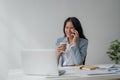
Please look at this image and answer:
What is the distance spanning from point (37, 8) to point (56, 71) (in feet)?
6.19

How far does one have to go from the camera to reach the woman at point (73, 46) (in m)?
3.04

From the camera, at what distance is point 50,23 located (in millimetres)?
3648

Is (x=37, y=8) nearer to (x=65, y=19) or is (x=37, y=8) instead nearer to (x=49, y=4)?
(x=49, y=4)

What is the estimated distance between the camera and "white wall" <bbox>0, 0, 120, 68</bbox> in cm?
344

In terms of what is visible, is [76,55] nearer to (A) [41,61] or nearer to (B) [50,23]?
(B) [50,23]

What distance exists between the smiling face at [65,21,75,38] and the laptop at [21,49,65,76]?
4.72 feet

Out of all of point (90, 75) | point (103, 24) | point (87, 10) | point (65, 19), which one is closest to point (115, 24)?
point (103, 24)

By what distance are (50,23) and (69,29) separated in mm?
469

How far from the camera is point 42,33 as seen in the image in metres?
3.62

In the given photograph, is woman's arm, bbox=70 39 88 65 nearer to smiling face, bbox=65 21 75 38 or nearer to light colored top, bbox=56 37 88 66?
light colored top, bbox=56 37 88 66

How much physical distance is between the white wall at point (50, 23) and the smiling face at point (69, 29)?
1.18 ft

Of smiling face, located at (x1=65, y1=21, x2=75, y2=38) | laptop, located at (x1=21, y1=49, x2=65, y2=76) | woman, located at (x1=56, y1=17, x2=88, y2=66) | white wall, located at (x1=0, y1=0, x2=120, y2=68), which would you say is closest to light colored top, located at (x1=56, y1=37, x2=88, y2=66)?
woman, located at (x1=56, y1=17, x2=88, y2=66)

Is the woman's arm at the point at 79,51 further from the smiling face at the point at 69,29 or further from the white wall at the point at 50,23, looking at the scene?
the white wall at the point at 50,23


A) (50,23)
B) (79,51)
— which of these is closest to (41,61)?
(79,51)
